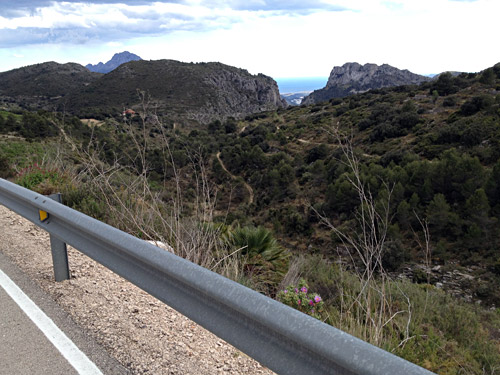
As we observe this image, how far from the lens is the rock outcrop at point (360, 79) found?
140 meters

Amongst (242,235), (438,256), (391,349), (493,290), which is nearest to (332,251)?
(438,256)

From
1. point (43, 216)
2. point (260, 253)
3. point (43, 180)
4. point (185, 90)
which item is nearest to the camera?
point (43, 216)

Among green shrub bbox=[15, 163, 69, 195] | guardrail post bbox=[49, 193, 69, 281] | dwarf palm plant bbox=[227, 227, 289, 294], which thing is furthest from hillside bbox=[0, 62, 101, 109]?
guardrail post bbox=[49, 193, 69, 281]

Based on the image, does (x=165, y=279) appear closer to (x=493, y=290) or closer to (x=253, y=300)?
(x=253, y=300)

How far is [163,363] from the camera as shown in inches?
88.9

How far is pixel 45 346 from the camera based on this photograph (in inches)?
94.5

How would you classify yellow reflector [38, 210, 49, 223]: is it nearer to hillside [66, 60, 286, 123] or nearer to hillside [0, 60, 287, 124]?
hillside [0, 60, 287, 124]

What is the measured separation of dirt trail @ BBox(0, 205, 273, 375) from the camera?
2.29m

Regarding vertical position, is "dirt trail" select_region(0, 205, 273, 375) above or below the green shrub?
above

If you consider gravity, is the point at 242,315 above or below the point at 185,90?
above

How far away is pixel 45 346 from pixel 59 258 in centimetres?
106

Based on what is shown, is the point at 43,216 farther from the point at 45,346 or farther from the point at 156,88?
the point at 156,88

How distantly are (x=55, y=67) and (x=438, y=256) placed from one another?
14405 centimetres

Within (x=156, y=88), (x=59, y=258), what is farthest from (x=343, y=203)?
(x=156, y=88)
